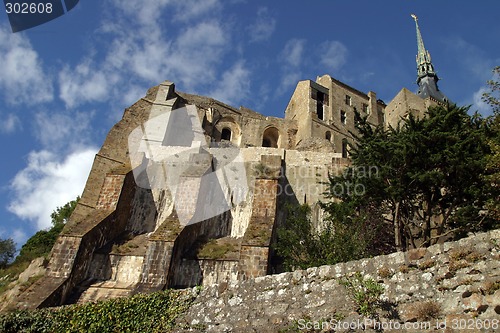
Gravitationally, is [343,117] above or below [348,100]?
below

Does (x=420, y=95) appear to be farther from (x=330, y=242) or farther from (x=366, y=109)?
(x=330, y=242)

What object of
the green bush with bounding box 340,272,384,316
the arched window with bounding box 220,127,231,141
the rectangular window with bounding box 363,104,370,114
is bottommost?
the green bush with bounding box 340,272,384,316

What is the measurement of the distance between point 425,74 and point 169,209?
5985 centimetres

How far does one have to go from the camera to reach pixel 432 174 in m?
12.4

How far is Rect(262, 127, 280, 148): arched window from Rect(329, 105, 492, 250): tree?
23.1 metres

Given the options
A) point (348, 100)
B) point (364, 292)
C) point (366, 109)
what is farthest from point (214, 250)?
point (366, 109)

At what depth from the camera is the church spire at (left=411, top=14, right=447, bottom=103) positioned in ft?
211

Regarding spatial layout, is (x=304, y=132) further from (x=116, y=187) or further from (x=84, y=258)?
(x=84, y=258)

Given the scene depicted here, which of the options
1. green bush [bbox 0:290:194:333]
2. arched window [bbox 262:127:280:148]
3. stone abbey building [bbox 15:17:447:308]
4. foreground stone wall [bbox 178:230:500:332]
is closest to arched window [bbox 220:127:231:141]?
arched window [bbox 262:127:280:148]

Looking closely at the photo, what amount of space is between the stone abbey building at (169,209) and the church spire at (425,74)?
4422 centimetres

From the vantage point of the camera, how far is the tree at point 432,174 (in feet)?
41.0

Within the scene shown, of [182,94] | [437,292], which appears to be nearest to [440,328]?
[437,292]

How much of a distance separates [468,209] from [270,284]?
706 centimetres

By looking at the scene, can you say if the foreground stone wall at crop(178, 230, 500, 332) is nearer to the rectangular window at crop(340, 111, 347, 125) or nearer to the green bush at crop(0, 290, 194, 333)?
the green bush at crop(0, 290, 194, 333)
